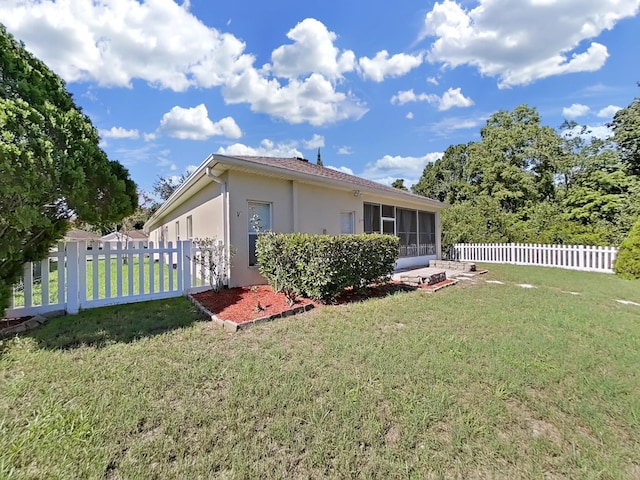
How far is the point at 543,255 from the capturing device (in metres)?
14.4

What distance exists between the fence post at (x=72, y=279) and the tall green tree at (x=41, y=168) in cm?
29

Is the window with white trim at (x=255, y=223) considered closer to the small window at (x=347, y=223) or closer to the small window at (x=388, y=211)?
the small window at (x=347, y=223)

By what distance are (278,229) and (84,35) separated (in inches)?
247

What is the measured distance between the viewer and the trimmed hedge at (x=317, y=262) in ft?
20.0

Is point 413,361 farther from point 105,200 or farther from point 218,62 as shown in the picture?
point 218,62

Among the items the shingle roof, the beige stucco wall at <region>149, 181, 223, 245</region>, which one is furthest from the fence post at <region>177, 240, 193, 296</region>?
the shingle roof

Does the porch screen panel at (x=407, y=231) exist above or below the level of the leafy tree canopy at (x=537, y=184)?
below

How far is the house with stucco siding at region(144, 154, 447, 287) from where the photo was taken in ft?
24.7

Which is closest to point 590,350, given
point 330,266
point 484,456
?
point 484,456

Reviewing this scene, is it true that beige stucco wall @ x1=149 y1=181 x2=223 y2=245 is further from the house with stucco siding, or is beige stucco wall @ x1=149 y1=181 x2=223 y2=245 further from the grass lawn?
the grass lawn

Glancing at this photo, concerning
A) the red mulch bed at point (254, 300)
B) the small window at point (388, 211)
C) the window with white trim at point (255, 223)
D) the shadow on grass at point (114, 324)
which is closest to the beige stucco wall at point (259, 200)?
the window with white trim at point (255, 223)

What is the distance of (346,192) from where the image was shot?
10484 mm

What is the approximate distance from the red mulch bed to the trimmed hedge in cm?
24

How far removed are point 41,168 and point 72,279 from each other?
90.1 inches
